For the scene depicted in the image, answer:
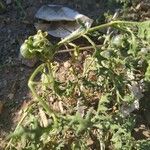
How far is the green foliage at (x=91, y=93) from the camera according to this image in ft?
8.05

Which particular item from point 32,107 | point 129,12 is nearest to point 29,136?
point 32,107

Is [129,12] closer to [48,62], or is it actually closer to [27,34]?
[27,34]

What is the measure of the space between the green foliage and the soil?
0.15m

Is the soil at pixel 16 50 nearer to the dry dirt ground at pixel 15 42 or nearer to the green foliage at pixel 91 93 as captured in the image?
the dry dirt ground at pixel 15 42

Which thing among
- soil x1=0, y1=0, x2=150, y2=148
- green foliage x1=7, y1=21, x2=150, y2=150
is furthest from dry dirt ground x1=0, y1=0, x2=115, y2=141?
green foliage x1=7, y1=21, x2=150, y2=150

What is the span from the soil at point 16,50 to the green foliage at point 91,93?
0.15 meters

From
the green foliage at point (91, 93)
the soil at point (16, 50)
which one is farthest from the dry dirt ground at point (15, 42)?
the green foliage at point (91, 93)

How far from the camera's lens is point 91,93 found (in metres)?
3.08

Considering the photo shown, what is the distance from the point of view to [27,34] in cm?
341

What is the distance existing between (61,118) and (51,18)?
1.11 m

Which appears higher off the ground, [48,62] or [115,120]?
[48,62]

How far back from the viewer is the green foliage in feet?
8.05

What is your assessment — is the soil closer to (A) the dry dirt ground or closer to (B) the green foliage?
(A) the dry dirt ground

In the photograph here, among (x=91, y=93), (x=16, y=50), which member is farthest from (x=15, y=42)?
(x=91, y=93)
